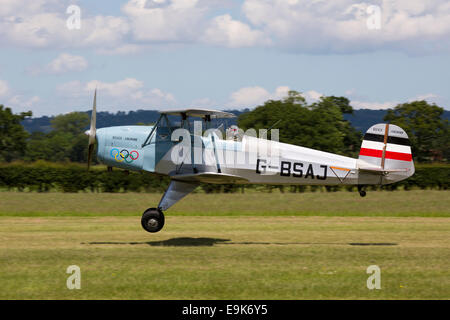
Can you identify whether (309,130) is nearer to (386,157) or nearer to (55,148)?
(386,157)

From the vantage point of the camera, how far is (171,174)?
14.2m

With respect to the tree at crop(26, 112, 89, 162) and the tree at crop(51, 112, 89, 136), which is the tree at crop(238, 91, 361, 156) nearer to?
the tree at crop(26, 112, 89, 162)

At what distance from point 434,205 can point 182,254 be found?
1650 cm

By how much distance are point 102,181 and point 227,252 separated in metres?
20.0

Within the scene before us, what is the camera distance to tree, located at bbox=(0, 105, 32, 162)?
5016cm

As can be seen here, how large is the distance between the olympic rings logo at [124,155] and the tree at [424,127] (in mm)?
37433

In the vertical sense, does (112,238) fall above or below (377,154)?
below

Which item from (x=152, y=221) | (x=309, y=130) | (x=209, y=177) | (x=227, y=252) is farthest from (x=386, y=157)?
(x=309, y=130)

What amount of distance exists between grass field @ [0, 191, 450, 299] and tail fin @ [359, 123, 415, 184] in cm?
174

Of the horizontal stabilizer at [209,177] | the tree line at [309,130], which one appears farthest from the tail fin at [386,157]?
the tree line at [309,130]

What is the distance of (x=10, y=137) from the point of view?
5053cm
